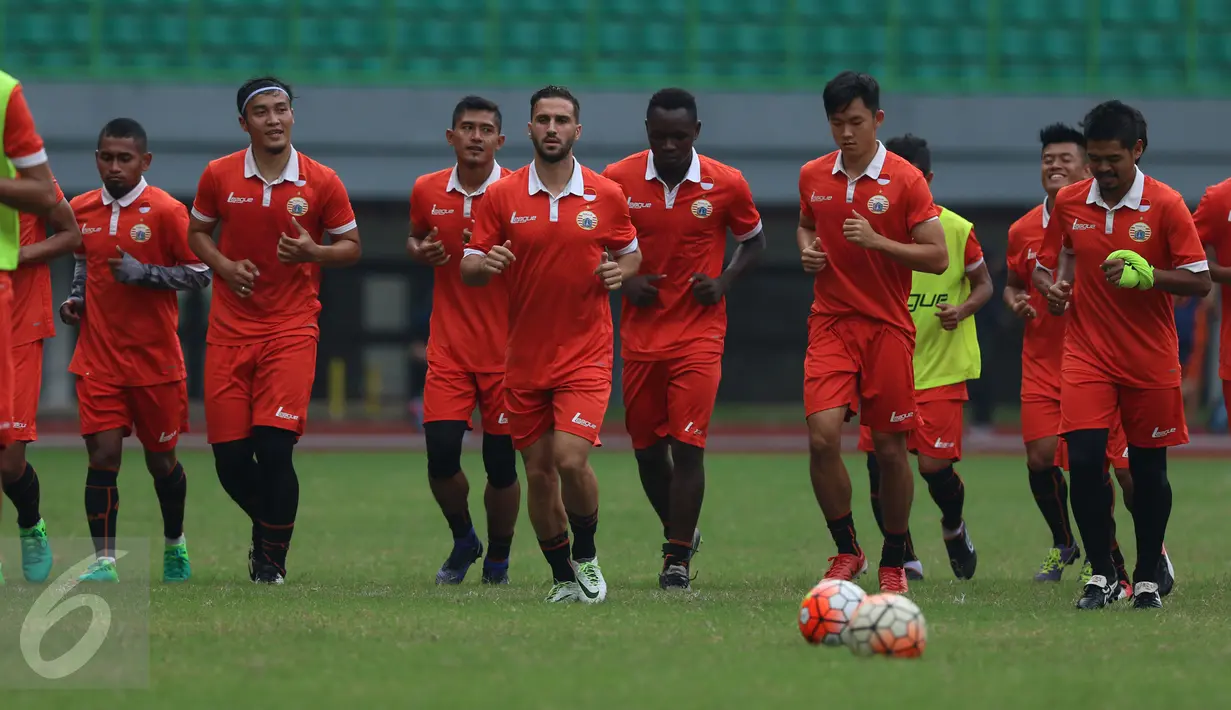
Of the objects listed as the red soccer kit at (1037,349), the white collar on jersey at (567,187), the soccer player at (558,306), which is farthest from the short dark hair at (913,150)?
the white collar on jersey at (567,187)

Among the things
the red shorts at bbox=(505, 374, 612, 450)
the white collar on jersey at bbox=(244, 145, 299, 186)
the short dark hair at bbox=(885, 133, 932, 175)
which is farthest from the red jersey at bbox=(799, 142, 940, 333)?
the white collar on jersey at bbox=(244, 145, 299, 186)

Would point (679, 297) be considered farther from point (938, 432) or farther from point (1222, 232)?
point (1222, 232)

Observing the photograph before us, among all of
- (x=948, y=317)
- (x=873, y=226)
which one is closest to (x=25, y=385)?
(x=873, y=226)

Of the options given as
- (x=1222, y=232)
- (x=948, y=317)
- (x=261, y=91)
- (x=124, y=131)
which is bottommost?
(x=948, y=317)

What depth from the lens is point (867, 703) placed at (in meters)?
6.20

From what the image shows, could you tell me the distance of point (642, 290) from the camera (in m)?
10.1

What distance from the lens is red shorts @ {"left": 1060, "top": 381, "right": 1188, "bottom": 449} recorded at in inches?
359

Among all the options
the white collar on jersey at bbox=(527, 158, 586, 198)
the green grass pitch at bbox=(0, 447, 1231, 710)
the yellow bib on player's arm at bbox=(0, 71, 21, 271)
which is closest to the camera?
the green grass pitch at bbox=(0, 447, 1231, 710)

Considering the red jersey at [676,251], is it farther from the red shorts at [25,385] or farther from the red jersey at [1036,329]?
the red shorts at [25,385]

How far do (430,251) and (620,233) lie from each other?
159 cm

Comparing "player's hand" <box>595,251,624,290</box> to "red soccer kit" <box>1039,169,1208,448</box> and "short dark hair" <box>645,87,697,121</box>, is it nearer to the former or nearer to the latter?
"short dark hair" <box>645,87,697,121</box>

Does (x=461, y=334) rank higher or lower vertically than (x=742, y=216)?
lower

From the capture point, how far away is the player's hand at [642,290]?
10.1 meters

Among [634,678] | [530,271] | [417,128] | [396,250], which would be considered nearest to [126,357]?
[530,271]
